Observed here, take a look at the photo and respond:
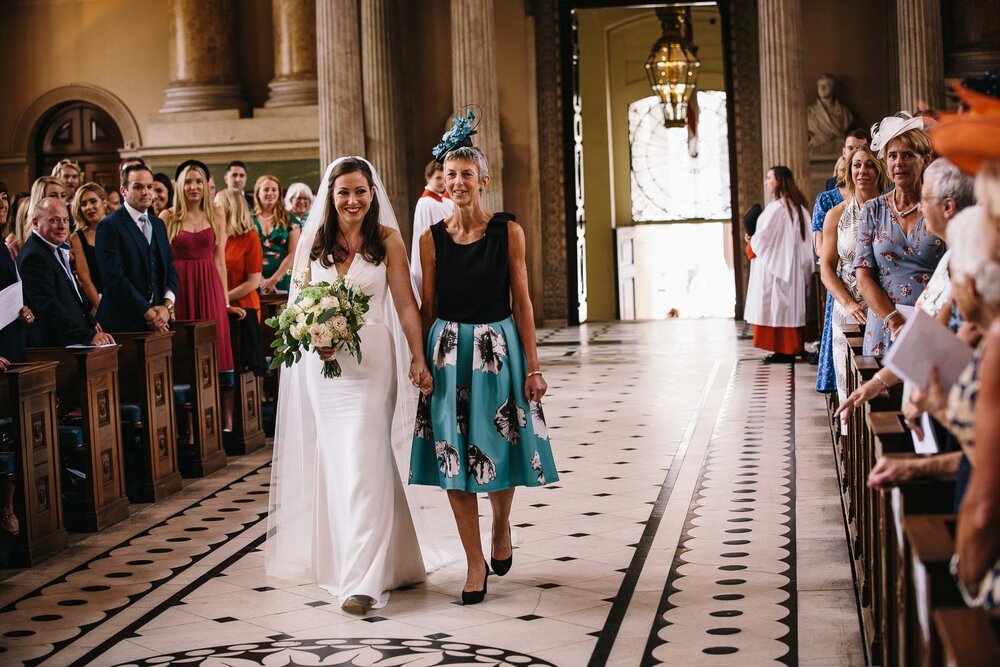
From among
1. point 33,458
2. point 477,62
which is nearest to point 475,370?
point 33,458

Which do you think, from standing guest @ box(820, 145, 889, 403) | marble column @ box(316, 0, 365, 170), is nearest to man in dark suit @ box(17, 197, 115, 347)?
standing guest @ box(820, 145, 889, 403)

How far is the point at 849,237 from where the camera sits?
6848 millimetres

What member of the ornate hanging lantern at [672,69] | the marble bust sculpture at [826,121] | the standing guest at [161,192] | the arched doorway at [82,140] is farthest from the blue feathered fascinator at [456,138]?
the arched doorway at [82,140]

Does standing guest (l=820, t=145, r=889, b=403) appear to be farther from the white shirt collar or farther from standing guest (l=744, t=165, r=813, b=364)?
standing guest (l=744, t=165, r=813, b=364)

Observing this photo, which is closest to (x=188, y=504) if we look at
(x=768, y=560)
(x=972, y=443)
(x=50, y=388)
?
(x=50, y=388)

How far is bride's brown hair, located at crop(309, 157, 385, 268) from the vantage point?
5367 mm

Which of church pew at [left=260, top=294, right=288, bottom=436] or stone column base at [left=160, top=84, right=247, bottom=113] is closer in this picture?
church pew at [left=260, top=294, right=288, bottom=436]

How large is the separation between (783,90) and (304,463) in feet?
35.3

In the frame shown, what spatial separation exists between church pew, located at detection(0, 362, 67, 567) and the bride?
1402 millimetres

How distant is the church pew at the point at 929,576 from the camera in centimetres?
255

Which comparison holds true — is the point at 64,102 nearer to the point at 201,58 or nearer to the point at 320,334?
the point at 201,58

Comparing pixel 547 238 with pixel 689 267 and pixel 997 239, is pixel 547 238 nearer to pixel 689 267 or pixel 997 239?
pixel 689 267

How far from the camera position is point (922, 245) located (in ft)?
18.9

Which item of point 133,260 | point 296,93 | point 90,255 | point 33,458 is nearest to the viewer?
point 33,458
